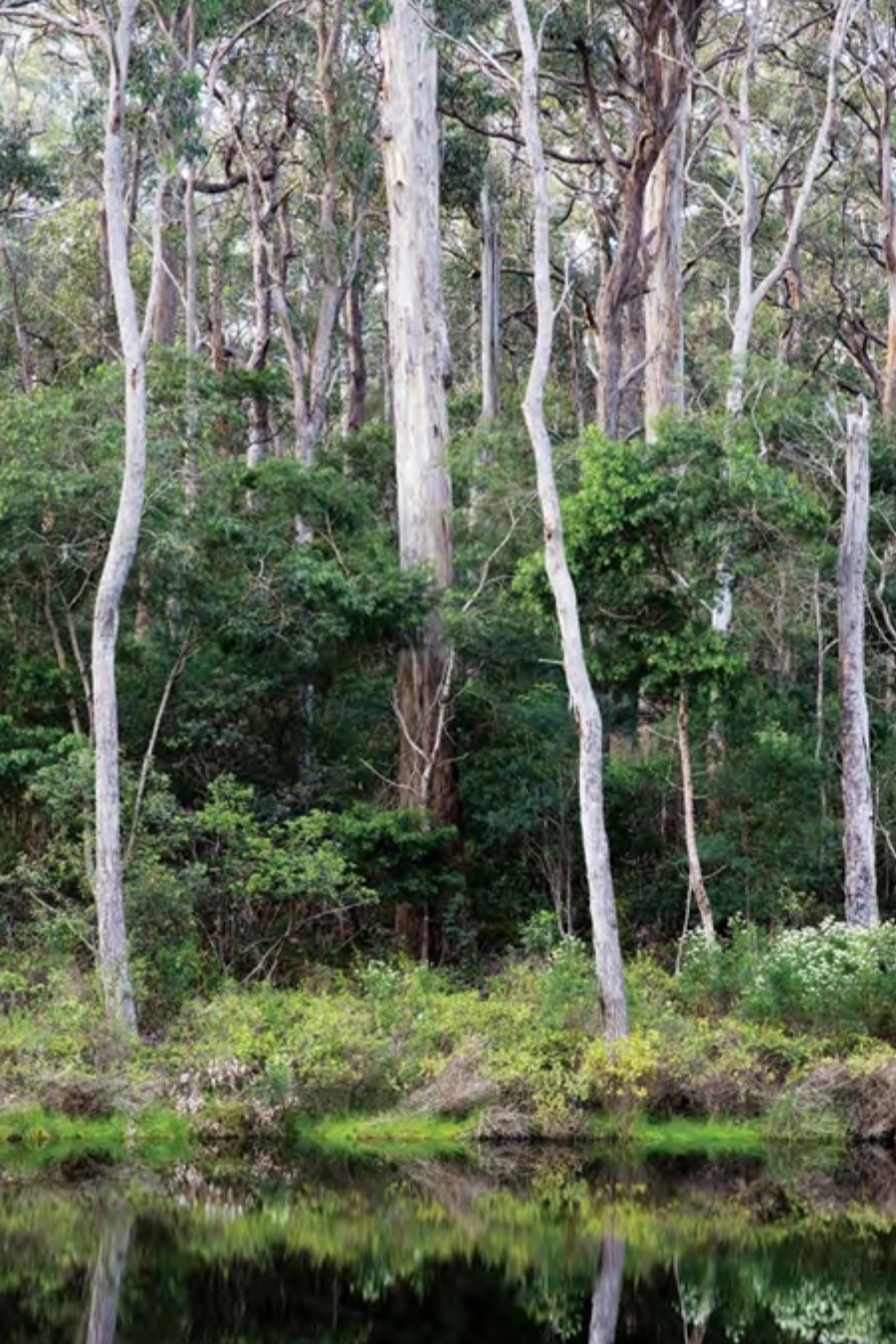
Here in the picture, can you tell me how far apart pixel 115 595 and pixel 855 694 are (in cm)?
694

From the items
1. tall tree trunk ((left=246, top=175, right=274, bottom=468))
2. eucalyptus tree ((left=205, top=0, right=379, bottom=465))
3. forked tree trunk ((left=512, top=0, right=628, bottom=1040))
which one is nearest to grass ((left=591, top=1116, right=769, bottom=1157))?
forked tree trunk ((left=512, top=0, right=628, bottom=1040))

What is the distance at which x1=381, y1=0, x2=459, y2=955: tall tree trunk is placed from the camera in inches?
822

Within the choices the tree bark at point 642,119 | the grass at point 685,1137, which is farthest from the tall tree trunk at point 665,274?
the grass at point 685,1137

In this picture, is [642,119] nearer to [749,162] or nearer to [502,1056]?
[749,162]

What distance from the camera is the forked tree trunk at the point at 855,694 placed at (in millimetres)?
18250

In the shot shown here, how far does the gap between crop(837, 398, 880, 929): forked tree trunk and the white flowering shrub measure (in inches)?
56.6

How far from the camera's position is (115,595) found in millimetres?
16797

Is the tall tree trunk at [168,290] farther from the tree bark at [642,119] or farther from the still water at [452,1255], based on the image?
the still water at [452,1255]

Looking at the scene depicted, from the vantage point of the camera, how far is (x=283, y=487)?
67.7ft

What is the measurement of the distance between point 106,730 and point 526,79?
6.64m

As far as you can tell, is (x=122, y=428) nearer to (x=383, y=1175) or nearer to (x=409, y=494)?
(x=409, y=494)

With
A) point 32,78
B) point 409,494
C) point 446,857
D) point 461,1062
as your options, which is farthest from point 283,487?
point 32,78

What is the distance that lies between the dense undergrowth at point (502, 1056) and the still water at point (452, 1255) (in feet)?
2.70

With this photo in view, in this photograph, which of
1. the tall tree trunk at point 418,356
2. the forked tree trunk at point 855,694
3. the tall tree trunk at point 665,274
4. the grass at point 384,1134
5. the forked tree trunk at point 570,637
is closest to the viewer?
the grass at point 384,1134
